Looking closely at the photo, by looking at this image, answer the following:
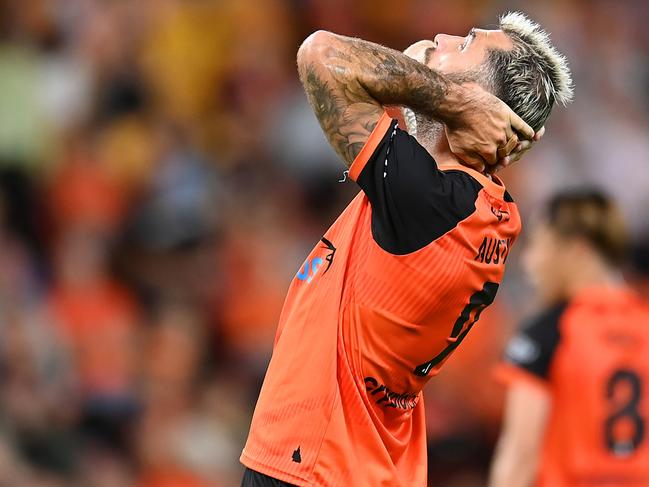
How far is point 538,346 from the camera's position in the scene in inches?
196

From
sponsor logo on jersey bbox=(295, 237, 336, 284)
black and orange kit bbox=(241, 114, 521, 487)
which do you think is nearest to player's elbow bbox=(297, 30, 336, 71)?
black and orange kit bbox=(241, 114, 521, 487)

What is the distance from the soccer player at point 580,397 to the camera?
496 cm

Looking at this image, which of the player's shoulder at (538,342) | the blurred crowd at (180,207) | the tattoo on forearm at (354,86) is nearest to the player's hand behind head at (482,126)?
the tattoo on forearm at (354,86)

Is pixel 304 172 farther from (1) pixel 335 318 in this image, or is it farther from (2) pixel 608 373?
(1) pixel 335 318

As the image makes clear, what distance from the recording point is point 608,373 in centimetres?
497

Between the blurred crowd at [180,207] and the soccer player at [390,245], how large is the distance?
307 cm

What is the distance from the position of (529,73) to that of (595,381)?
86.9 inches

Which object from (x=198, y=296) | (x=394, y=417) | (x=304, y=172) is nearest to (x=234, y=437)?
(x=198, y=296)

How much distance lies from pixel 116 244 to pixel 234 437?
1543mm

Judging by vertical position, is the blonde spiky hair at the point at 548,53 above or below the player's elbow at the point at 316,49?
below

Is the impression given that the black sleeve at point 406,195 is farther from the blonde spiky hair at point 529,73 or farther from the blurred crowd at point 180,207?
the blurred crowd at point 180,207

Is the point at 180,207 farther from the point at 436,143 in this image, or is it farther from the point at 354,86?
the point at 354,86

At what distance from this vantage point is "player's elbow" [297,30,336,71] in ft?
9.14

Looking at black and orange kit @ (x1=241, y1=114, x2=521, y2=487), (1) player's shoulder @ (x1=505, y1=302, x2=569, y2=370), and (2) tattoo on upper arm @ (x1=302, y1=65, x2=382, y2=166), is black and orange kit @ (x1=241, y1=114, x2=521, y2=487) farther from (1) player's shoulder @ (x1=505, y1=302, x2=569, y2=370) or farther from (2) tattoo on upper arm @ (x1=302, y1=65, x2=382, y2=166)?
(1) player's shoulder @ (x1=505, y1=302, x2=569, y2=370)
